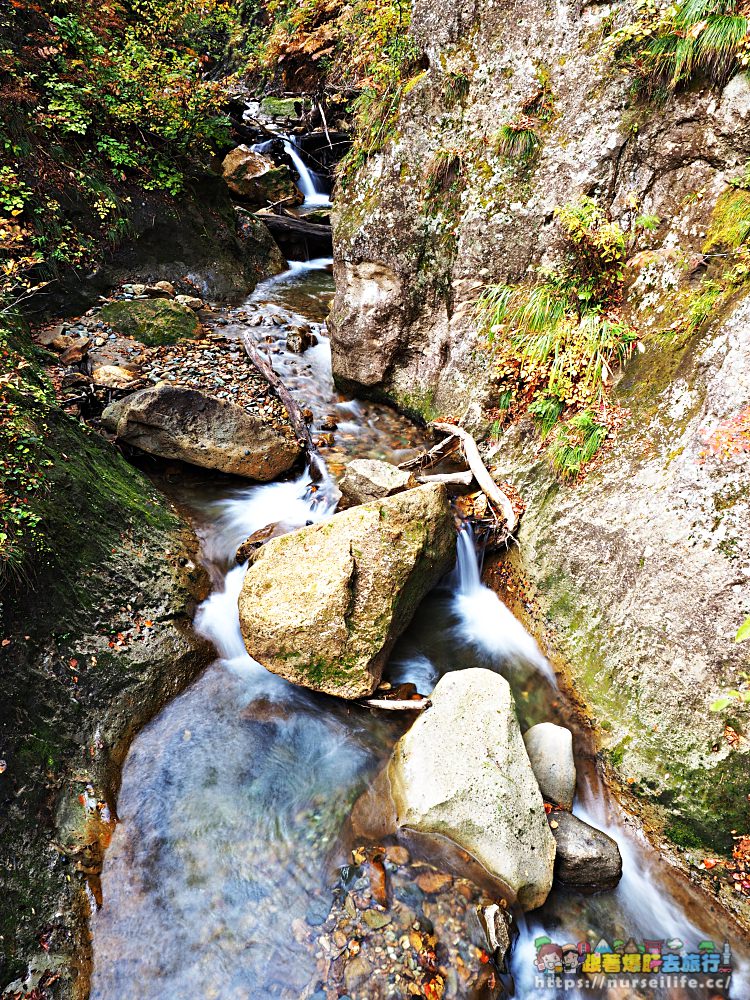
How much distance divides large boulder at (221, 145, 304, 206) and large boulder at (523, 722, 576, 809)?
46.1 ft

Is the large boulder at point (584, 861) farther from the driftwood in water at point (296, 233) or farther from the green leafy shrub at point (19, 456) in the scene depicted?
the driftwood in water at point (296, 233)

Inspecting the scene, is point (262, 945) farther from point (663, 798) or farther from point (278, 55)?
point (278, 55)

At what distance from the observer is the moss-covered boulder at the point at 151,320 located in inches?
324

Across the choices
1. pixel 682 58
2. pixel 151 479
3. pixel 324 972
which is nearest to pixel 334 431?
pixel 151 479

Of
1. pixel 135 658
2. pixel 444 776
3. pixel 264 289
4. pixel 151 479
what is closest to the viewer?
pixel 444 776

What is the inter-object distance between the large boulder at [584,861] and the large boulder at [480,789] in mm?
198

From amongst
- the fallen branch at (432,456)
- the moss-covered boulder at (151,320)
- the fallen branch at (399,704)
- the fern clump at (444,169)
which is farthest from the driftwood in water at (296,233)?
the fallen branch at (399,704)

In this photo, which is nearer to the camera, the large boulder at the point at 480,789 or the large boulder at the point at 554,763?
the large boulder at the point at 480,789

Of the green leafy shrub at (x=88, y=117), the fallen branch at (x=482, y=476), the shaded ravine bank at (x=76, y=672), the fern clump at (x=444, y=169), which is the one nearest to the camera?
the shaded ravine bank at (x=76, y=672)

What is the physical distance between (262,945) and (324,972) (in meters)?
0.46

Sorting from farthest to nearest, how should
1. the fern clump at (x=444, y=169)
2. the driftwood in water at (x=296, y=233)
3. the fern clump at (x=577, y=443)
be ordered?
the driftwood in water at (x=296, y=233) → the fern clump at (x=444, y=169) → the fern clump at (x=577, y=443)

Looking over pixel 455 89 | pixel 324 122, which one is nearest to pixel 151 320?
pixel 455 89

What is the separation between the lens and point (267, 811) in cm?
409
